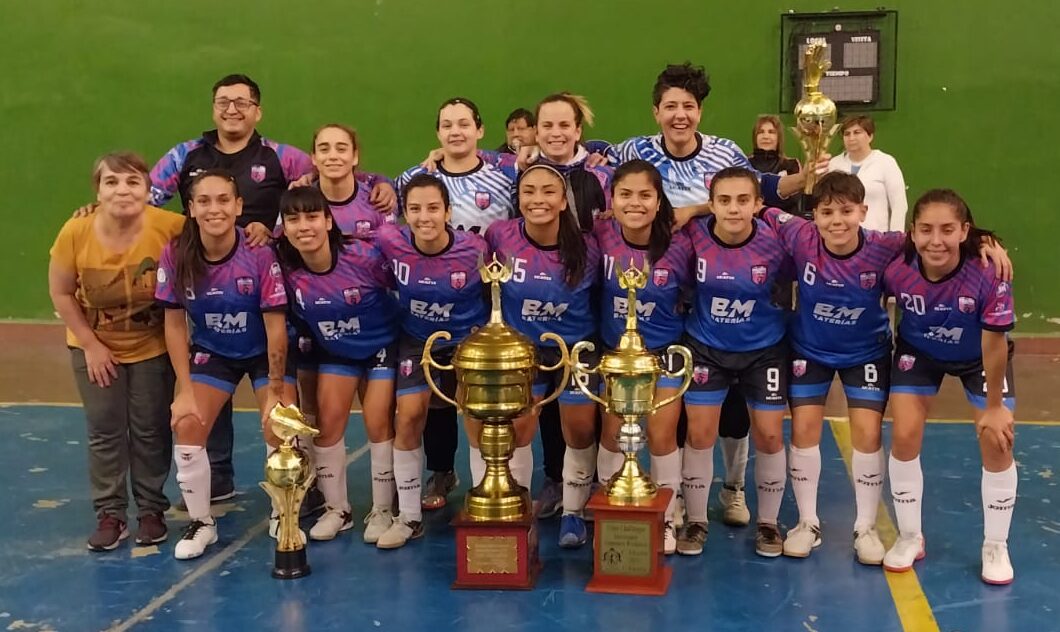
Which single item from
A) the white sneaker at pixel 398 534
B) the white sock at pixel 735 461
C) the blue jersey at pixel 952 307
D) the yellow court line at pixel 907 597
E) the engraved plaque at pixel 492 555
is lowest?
the yellow court line at pixel 907 597

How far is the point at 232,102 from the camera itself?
14.2 ft

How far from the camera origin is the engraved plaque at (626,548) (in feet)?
11.2

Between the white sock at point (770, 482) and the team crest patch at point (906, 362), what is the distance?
21.1 inches

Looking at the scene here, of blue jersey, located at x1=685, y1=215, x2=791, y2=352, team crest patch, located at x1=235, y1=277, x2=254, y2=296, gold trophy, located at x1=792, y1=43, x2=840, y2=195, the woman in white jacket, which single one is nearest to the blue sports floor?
blue jersey, located at x1=685, y1=215, x2=791, y2=352

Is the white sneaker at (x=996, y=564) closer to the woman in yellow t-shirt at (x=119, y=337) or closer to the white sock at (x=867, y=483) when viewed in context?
the white sock at (x=867, y=483)

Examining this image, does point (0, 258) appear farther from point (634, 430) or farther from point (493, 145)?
point (634, 430)

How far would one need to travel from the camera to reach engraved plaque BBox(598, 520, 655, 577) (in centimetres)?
340

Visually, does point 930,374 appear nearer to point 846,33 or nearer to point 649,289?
point 649,289

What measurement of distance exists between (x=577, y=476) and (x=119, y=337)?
73.1 inches

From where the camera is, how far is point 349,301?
12.8 ft

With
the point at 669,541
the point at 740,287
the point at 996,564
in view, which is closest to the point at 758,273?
the point at 740,287

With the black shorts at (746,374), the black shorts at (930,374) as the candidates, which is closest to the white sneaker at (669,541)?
the black shorts at (746,374)

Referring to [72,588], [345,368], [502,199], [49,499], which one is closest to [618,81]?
[502,199]

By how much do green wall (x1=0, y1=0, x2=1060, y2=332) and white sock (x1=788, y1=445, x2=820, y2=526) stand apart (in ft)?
15.2
